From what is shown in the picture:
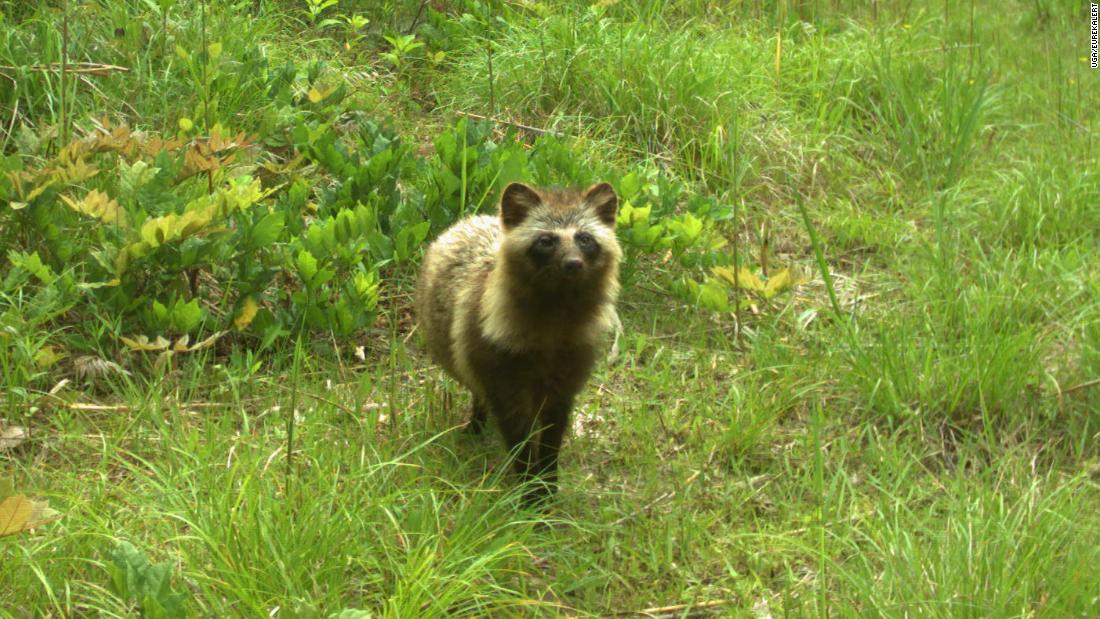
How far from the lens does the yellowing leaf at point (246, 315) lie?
186 inches

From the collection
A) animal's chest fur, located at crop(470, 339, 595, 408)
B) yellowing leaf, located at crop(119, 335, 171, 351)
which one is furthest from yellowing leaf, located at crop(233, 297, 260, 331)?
animal's chest fur, located at crop(470, 339, 595, 408)

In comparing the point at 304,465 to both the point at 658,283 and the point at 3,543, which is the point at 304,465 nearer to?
the point at 3,543

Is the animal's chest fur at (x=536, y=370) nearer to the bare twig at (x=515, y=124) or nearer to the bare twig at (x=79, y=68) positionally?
the bare twig at (x=515, y=124)

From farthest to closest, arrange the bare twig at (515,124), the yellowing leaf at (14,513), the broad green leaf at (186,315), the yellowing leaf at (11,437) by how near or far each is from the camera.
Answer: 1. the bare twig at (515,124)
2. the broad green leaf at (186,315)
3. the yellowing leaf at (11,437)
4. the yellowing leaf at (14,513)

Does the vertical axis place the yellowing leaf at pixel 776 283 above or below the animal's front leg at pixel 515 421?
above

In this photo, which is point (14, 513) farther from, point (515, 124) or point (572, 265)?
point (515, 124)

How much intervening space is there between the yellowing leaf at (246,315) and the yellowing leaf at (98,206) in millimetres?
557

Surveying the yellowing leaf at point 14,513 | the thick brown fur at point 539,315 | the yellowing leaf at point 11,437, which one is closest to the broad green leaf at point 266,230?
the thick brown fur at point 539,315

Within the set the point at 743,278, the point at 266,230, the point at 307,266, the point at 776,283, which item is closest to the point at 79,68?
the point at 266,230

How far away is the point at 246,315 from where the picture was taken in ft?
15.5

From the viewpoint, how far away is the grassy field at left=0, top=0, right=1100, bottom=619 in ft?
11.3

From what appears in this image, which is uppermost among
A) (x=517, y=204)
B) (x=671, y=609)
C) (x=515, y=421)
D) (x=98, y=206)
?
(x=517, y=204)

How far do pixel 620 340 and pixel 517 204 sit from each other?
42.9 inches

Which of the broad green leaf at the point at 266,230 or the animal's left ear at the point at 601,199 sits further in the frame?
the broad green leaf at the point at 266,230
